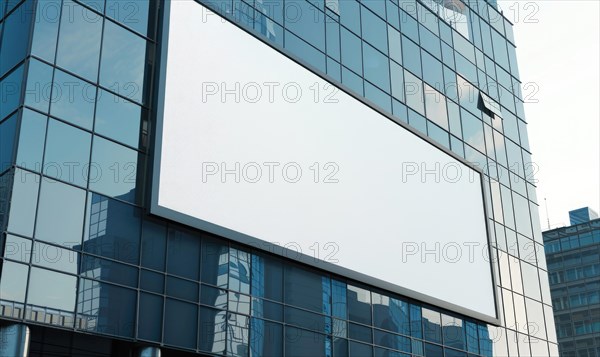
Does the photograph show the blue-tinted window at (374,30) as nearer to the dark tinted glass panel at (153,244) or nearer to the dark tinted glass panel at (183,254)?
the dark tinted glass panel at (183,254)

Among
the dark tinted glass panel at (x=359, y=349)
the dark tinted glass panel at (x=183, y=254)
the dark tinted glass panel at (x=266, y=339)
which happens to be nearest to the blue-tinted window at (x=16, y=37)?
the dark tinted glass panel at (x=183, y=254)

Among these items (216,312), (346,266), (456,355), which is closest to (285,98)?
(346,266)

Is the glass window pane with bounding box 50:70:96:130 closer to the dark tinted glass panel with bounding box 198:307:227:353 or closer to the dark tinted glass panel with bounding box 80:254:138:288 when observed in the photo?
the dark tinted glass panel with bounding box 80:254:138:288

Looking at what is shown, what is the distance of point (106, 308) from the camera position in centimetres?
2062

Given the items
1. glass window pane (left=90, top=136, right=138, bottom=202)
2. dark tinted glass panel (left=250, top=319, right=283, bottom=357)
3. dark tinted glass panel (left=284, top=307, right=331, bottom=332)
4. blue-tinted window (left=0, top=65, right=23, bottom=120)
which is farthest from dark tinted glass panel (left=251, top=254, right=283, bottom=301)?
blue-tinted window (left=0, top=65, right=23, bottom=120)

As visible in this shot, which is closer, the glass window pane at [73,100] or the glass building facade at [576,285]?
the glass window pane at [73,100]

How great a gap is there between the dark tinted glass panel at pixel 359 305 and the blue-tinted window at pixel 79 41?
40.5ft

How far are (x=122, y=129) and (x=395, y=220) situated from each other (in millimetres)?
13255

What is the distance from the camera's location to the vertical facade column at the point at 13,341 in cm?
1866

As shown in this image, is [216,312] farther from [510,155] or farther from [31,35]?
[510,155]

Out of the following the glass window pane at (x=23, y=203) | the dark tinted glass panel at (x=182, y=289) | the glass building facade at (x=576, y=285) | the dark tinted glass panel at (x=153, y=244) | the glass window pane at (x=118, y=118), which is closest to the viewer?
the glass window pane at (x=23, y=203)

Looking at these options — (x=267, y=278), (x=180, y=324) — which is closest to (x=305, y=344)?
(x=267, y=278)

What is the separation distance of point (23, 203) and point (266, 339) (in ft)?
29.3

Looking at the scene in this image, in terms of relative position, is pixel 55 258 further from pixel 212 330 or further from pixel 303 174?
pixel 303 174
